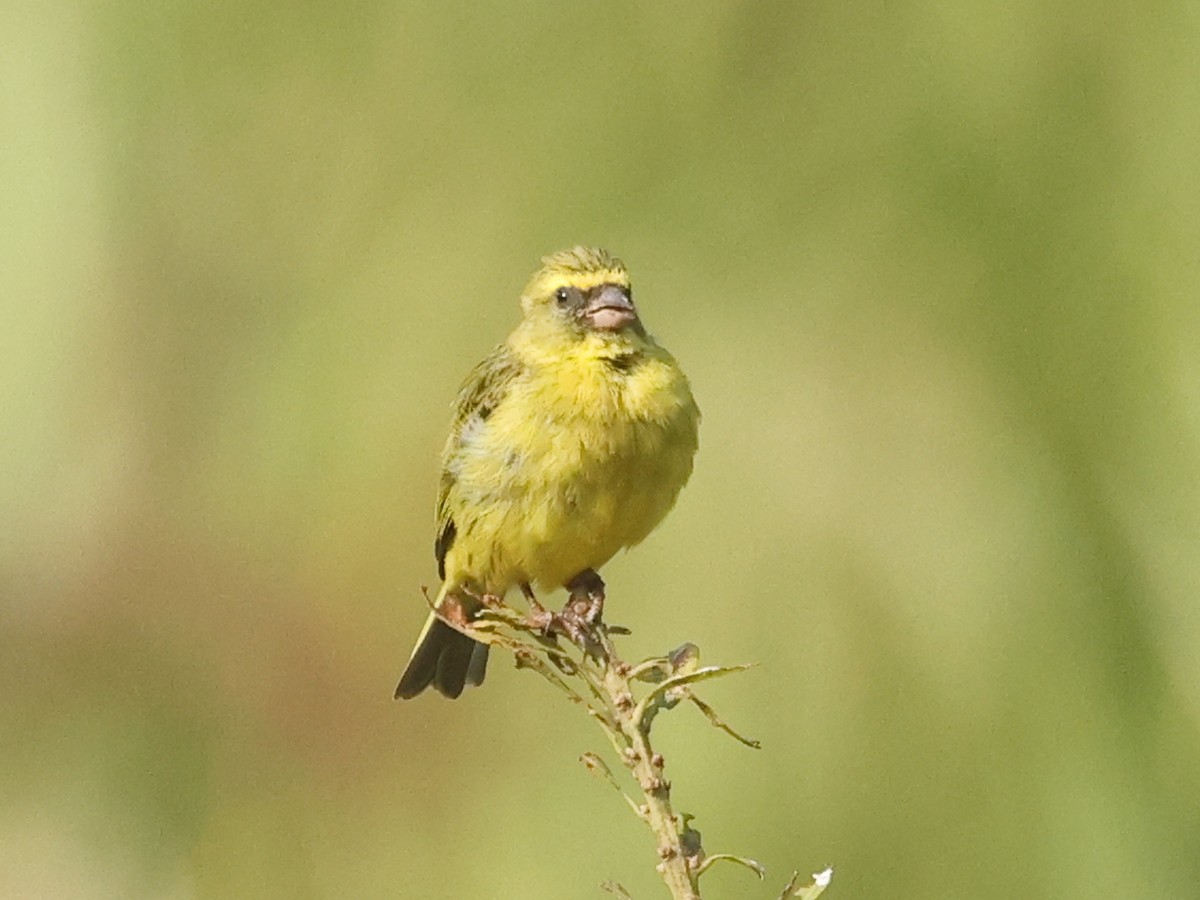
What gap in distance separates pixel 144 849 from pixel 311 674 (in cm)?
43

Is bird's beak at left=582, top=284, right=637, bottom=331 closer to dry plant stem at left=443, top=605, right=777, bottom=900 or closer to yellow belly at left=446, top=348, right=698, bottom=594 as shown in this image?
yellow belly at left=446, top=348, right=698, bottom=594

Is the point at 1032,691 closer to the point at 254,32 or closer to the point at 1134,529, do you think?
the point at 1134,529

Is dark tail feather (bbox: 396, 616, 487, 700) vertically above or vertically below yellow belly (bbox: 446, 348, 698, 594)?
below

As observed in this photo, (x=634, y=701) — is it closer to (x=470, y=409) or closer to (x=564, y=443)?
(x=564, y=443)

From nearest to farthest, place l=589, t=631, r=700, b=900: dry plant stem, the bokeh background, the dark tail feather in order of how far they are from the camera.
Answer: l=589, t=631, r=700, b=900: dry plant stem → the bokeh background → the dark tail feather

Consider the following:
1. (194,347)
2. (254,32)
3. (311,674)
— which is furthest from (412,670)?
(254,32)

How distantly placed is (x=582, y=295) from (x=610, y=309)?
9 cm

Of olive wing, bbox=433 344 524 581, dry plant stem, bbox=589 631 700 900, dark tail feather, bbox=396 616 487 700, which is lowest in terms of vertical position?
dark tail feather, bbox=396 616 487 700

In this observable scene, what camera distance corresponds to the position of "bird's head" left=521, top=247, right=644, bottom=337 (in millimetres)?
2324

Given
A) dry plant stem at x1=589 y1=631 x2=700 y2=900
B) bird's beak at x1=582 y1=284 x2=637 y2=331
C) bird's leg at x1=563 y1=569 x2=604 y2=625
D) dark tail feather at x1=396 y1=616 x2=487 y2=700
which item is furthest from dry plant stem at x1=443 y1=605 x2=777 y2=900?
dark tail feather at x1=396 y1=616 x2=487 y2=700

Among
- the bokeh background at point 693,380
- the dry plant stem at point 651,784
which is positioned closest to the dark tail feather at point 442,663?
the bokeh background at point 693,380

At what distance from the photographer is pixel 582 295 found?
2395 millimetres

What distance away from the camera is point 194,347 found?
8.38 ft

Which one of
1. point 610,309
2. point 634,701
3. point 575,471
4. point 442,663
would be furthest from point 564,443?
point 634,701
